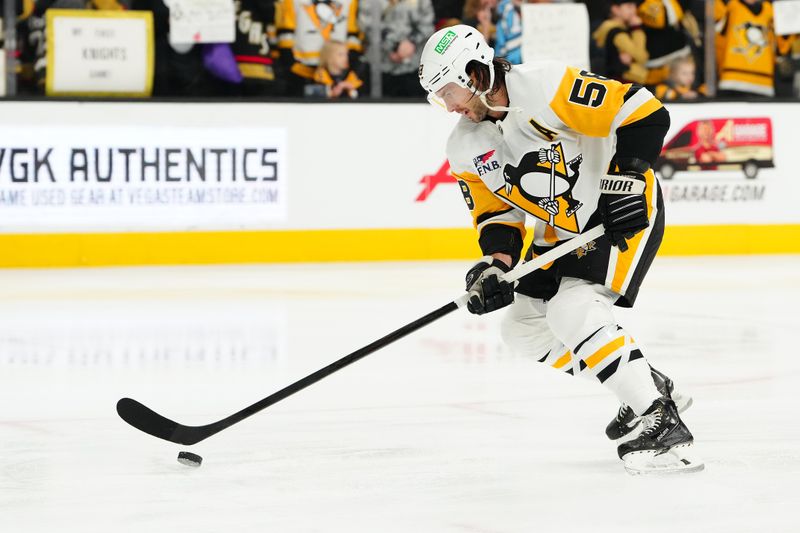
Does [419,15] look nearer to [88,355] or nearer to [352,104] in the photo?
[352,104]

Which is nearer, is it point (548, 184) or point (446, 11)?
point (548, 184)

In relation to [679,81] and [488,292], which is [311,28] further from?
[488,292]

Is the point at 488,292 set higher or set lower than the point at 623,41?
higher

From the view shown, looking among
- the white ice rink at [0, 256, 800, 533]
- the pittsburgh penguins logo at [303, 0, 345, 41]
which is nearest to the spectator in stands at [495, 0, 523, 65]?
the pittsburgh penguins logo at [303, 0, 345, 41]

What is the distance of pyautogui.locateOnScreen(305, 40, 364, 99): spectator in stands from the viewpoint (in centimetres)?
840

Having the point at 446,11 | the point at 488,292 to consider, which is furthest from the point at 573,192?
the point at 446,11

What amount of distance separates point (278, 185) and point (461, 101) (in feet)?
17.6

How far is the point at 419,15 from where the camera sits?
27.8ft

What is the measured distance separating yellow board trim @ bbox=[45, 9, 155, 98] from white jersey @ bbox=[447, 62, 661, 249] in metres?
5.30

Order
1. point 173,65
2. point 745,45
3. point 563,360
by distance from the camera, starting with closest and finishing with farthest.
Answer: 1. point 563,360
2. point 173,65
3. point 745,45

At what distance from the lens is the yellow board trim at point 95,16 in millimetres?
7980

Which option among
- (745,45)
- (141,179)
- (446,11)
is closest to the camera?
(141,179)

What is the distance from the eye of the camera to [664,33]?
8922 mm

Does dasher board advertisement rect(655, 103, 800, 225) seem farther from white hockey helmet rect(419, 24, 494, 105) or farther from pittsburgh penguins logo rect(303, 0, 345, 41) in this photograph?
white hockey helmet rect(419, 24, 494, 105)
